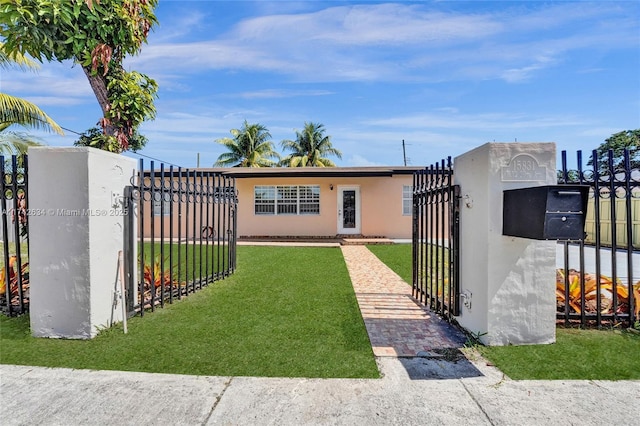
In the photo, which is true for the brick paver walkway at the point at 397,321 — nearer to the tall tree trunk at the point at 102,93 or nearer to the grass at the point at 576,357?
the grass at the point at 576,357

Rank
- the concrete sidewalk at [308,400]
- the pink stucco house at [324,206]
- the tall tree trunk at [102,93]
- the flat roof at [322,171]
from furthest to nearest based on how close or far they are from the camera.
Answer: the pink stucco house at [324,206] → the flat roof at [322,171] → the tall tree trunk at [102,93] → the concrete sidewalk at [308,400]

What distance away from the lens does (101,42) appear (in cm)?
586

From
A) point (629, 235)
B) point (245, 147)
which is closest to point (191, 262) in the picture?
point (629, 235)

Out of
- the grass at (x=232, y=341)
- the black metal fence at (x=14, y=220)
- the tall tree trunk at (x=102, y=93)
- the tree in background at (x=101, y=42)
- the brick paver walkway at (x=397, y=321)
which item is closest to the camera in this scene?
the grass at (x=232, y=341)

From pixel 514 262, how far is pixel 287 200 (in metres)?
13.5

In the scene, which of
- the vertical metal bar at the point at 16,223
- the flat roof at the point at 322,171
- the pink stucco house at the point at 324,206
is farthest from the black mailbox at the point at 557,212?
the pink stucco house at the point at 324,206

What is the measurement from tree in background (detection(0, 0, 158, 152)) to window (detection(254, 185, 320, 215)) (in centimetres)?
1008

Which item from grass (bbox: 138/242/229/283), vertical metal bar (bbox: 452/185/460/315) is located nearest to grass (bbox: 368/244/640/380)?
vertical metal bar (bbox: 452/185/460/315)

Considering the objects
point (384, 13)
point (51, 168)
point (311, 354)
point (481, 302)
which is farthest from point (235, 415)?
point (384, 13)

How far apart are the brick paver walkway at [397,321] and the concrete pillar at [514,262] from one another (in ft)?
1.86

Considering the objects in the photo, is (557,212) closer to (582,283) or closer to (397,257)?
(582,283)

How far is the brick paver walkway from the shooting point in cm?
374

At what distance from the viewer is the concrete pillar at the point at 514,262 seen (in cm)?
361

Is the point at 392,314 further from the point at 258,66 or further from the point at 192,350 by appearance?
the point at 258,66
